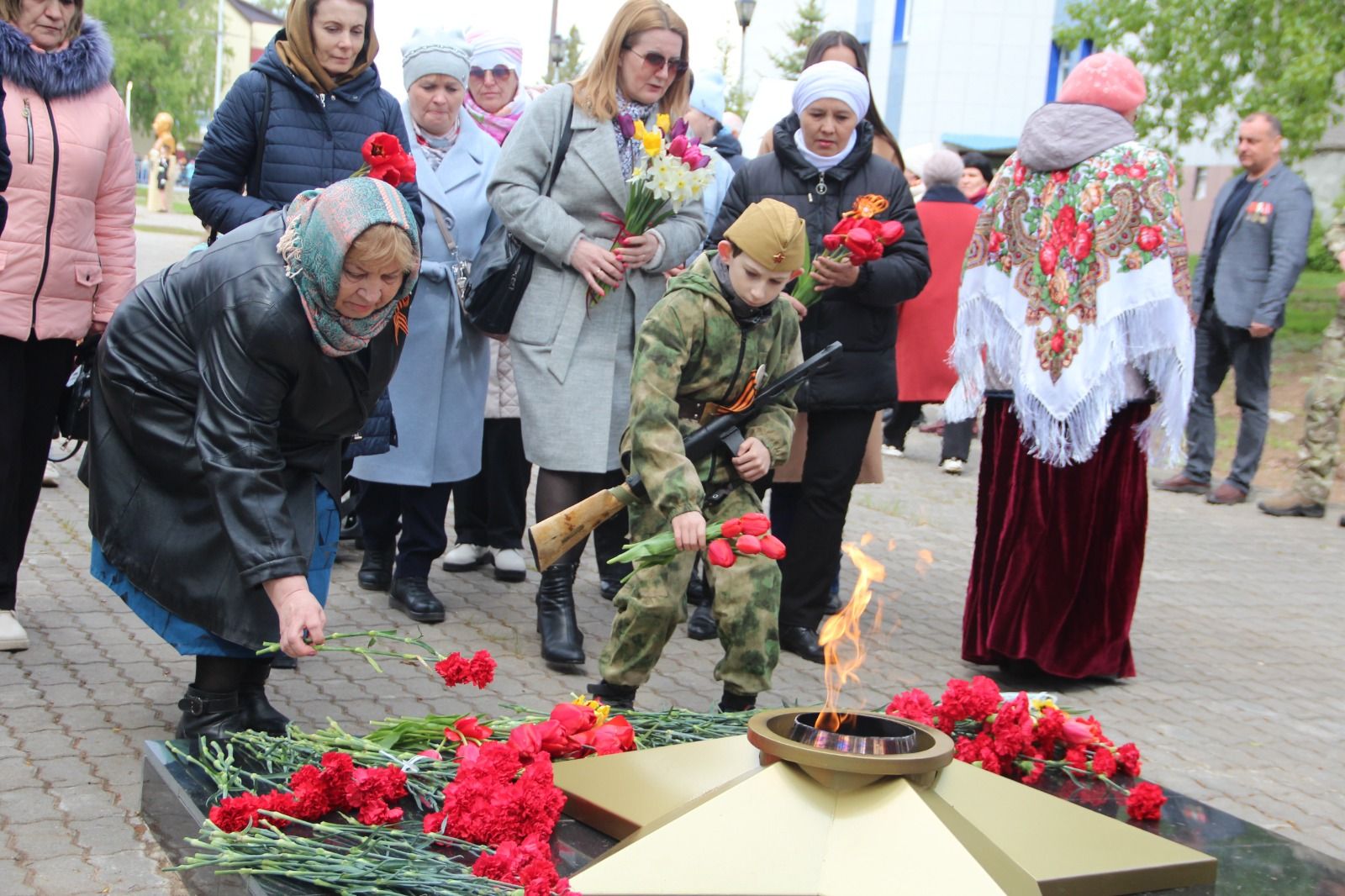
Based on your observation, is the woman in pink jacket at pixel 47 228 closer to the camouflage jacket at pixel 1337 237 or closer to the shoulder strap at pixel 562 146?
the shoulder strap at pixel 562 146

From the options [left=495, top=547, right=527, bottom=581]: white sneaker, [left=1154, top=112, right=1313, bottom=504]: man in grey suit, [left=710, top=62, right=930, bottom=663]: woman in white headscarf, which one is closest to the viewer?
[left=710, top=62, right=930, bottom=663]: woman in white headscarf

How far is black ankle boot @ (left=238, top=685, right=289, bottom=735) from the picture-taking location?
3870 mm

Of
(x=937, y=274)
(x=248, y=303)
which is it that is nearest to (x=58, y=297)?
(x=248, y=303)

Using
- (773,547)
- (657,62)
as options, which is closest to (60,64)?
(657,62)

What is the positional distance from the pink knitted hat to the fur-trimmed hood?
326 centimetres

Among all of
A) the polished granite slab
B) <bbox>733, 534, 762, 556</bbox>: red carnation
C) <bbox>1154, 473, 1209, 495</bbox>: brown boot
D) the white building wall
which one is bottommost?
<bbox>1154, 473, 1209, 495</bbox>: brown boot

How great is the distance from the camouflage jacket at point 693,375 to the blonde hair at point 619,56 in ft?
3.21

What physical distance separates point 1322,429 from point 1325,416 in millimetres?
114

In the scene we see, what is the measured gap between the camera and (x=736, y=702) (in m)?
4.24

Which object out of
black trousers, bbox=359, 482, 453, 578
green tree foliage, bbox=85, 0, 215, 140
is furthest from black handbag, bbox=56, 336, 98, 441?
green tree foliage, bbox=85, 0, 215, 140

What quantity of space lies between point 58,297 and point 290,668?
141 centimetres

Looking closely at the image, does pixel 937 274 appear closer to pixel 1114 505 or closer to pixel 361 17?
pixel 1114 505

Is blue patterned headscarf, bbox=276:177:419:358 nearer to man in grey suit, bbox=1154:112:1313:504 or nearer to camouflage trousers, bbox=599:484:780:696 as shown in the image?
camouflage trousers, bbox=599:484:780:696

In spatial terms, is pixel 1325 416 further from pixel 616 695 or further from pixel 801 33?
pixel 801 33
